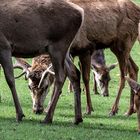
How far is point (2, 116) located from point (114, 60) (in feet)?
48.2

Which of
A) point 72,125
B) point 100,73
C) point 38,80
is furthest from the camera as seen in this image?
point 100,73

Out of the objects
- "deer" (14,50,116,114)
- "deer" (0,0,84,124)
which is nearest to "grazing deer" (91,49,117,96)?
"deer" (14,50,116,114)

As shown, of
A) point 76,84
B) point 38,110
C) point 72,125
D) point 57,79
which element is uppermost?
point 57,79

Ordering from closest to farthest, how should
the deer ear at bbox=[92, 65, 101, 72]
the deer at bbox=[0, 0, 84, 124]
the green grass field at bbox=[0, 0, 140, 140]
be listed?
1. the green grass field at bbox=[0, 0, 140, 140]
2. the deer at bbox=[0, 0, 84, 124]
3. the deer ear at bbox=[92, 65, 101, 72]

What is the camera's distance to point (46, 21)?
1288 cm

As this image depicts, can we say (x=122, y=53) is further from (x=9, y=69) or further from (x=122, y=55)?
(x=9, y=69)

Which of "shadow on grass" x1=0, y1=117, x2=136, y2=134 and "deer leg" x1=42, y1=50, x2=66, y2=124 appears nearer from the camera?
"shadow on grass" x1=0, y1=117, x2=136, y2=134

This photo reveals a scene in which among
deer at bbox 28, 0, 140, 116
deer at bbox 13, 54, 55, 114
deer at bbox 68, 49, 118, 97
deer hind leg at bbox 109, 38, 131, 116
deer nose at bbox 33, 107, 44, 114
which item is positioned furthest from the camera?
deer at bbox 68, 49, 118, 97

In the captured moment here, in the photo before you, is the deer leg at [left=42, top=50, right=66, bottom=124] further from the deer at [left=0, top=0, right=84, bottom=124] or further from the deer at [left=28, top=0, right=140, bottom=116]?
the deer at [left=28, top=0, right=140, bottom=116]

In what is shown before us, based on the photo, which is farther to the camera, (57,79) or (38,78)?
(38,78)

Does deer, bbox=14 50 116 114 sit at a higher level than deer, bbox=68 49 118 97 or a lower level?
higher

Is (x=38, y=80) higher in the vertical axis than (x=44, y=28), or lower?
lower

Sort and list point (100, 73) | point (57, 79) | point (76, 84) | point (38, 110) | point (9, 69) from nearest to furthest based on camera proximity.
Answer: point (9, 69)
point (57, 79)
point (76, 84)
point (38, 110)
point (100, 73)

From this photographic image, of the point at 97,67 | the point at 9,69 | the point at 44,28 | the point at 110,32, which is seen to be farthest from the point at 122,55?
the point at 97,67
